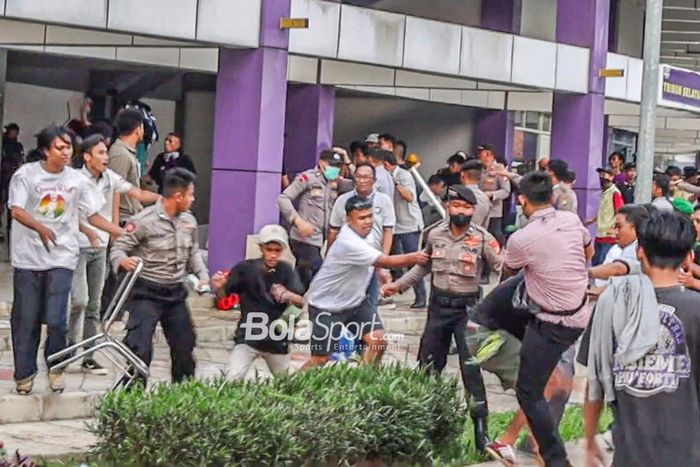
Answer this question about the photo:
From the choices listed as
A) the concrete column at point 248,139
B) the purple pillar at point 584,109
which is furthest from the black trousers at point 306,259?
the purple pillar at point 584,109

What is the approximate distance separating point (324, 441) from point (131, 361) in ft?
6.79

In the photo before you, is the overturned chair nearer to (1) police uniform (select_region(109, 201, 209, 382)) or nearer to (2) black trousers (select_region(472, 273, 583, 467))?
(1) police uniform (select_region(109, 201, 209, 382))

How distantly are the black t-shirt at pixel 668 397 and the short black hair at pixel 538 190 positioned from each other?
129 inches

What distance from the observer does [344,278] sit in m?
10.2

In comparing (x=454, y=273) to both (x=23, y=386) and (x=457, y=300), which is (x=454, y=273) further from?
(x=23, y=386)

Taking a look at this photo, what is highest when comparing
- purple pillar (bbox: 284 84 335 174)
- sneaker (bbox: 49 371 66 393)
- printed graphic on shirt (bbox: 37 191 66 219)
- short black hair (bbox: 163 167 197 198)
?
purple pillar (bbox: 284 84 335 174)

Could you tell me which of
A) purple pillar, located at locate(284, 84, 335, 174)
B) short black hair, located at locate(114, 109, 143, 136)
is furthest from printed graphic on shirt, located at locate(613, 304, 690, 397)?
purple pillar, located at locate(284, 84, 335, 174)

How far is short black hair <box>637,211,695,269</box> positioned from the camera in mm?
5793

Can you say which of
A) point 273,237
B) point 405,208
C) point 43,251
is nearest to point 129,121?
point 43,251

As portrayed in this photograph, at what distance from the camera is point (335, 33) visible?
55.5ft

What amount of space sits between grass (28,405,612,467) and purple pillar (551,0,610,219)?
947 cm

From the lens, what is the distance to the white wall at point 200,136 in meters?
23.5

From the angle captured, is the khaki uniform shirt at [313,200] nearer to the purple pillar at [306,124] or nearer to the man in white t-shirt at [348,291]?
the man in white t-shirt at [348,291]

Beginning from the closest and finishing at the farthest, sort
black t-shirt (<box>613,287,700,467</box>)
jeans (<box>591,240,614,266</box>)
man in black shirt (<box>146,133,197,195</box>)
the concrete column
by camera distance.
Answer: black t-shirt (<box>613,287,700,467</box>)
the concrete column
man in black shirt (<box>146,133,197,195</box>)
jeans (<box>591,240,614,266</box>)
